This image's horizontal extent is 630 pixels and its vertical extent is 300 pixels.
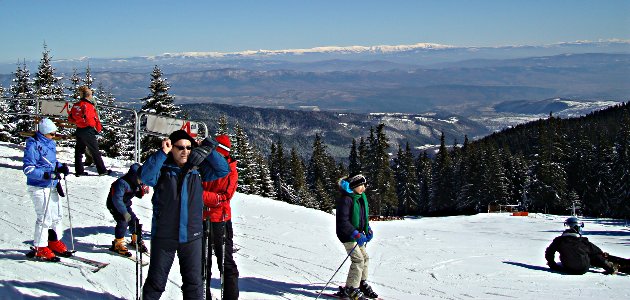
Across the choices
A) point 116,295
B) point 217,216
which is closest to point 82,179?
point 116,295

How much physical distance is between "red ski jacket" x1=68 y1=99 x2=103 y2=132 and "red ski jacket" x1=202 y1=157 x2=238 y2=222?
7.61m

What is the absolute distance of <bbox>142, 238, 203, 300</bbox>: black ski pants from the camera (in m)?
5.19

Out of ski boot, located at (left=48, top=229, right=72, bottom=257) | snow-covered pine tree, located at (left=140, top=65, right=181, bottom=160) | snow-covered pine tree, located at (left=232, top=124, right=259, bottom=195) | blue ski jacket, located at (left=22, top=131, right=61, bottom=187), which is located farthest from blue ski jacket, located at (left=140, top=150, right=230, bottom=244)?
snow-covered pine tree, located at (left=232, top=124, right=259, bottom=195)

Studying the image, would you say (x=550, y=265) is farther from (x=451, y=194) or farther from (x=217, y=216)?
(x=451, y=194)

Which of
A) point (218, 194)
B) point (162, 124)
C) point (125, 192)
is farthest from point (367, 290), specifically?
point (162, 124)

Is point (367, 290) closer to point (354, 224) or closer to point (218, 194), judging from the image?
point (354, 224)

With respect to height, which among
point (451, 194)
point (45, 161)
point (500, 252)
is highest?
point (45, 161)

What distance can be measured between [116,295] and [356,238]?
3.30 meters

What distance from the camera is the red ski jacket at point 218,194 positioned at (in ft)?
20.2

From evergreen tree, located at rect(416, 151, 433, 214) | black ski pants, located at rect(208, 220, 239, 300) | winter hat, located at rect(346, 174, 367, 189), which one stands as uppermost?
winter hat, located at rect(346, 174, 367, 189)

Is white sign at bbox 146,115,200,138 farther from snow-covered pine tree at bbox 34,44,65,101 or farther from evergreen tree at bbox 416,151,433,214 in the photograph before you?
evergreen tree at bbox 416,151,433,214

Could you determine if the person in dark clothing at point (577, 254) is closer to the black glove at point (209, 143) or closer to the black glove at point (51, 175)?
the black glove at point (209, 143)

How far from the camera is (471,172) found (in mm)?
65188

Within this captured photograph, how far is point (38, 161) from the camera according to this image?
727cm
